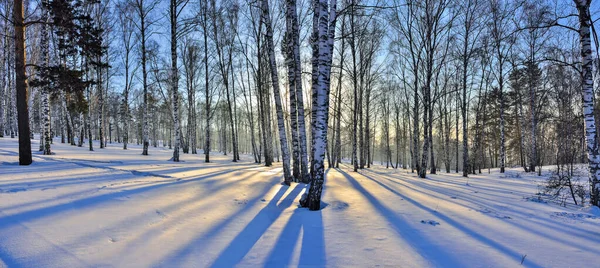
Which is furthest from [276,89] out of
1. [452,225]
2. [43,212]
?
[43,212]

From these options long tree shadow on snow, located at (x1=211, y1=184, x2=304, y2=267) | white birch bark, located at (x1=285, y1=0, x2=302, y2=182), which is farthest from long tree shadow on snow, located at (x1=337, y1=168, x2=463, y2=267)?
white birch bark, located at (x1=285, y1=0, x2=302, y2=182)

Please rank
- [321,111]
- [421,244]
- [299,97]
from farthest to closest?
[299,97]
[321,111]
[421,244]

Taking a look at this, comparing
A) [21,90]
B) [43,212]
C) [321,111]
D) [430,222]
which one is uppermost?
[21,90]

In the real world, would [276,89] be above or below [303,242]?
above

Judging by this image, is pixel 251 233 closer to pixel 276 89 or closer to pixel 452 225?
pixel 452 225

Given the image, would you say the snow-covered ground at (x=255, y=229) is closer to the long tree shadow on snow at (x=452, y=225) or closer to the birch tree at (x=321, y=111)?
the long tree shadow on snow at (x=452, y=225)

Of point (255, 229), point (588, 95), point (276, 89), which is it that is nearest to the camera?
point (255, 229)

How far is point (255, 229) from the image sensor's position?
14.7 feet

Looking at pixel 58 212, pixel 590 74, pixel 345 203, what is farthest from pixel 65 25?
pixel 590 74

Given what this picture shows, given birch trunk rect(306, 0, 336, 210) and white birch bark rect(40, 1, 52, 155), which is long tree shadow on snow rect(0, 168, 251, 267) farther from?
white birch bark rect(40, 1, 52, 155)

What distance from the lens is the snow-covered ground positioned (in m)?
3.16

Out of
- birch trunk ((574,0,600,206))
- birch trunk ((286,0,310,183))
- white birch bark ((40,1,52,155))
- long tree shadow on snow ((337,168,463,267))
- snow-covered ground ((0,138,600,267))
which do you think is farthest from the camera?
white birch bark ((40,1,52,155))

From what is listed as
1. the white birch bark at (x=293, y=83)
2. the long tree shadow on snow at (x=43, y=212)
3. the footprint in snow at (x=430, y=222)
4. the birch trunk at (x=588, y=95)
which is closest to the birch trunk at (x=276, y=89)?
the white birch bark at (x=293, y=83)

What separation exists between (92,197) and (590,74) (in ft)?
36.4
